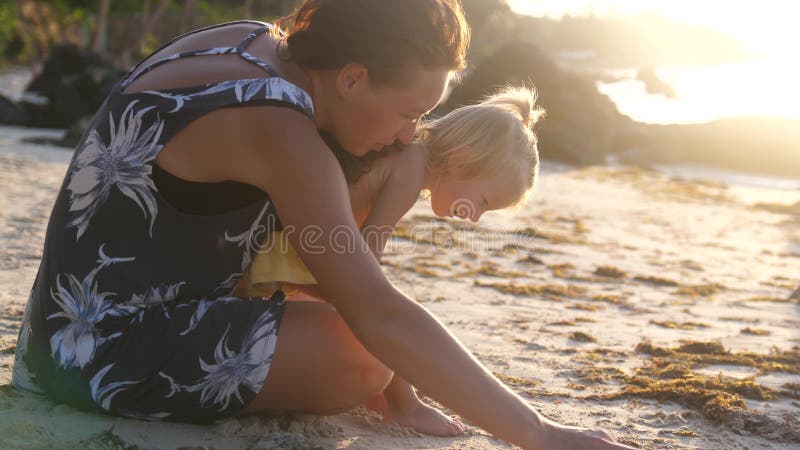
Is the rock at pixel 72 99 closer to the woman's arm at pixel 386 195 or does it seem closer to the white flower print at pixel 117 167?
the woman's arm at pixel 386 195

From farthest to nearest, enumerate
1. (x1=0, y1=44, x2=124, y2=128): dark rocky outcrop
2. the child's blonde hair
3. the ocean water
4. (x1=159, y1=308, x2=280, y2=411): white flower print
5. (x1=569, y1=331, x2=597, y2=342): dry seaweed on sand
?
1. the ocean water
2. (x1=0, y1=44, x2=124, y2=128): dark rocky outcrop
3. (x1=569, y1=331, x2=597, y2=342): dry seaweed on sand
4. the child's blonde hair
5. (x1=159, y1=308, x2=280, y2=411): white flower print

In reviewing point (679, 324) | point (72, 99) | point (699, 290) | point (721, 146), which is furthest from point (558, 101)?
point (679, 324)

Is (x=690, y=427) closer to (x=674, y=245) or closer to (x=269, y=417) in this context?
(x=269, y=417)

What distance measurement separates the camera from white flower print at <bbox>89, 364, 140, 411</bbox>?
6.88 ft

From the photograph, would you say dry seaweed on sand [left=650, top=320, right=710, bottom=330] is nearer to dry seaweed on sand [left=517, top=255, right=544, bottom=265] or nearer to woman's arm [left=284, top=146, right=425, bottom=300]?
dry seaweed on sand [left=517, top=255, right=544, bottom=265]

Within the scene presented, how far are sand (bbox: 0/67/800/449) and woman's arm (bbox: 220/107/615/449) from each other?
392 millimetres

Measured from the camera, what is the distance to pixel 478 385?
1.91m

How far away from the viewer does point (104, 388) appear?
2105 millimetres

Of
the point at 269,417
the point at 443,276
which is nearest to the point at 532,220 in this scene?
the point at 443,276

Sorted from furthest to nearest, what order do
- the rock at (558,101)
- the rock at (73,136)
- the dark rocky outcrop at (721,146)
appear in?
the dark rocky outcrop at (721,146), the rock at (558,101), the rock at (73,136)

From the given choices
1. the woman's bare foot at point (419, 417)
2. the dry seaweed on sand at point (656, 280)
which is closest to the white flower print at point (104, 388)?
the woman's bare foot at point (419, 417)

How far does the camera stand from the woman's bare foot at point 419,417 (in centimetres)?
247

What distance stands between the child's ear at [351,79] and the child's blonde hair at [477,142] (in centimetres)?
84

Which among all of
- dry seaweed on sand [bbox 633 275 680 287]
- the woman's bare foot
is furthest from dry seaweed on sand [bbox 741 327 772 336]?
the woman's bare foot
